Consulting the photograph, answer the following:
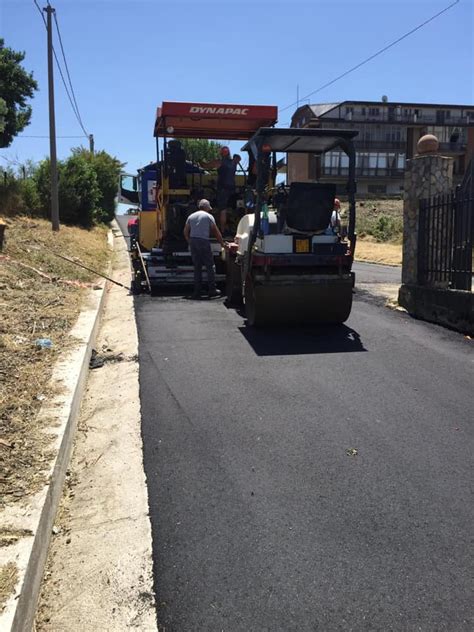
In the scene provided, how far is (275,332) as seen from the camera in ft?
26.9

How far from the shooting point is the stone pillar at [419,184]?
989 centimetres

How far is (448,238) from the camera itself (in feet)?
30.6

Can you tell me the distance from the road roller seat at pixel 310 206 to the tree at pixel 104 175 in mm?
20792

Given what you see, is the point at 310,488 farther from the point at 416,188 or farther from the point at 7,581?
the point at 416,188

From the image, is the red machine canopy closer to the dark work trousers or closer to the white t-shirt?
the white t-shirt

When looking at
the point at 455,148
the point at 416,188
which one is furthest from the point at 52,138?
the point at 455,148

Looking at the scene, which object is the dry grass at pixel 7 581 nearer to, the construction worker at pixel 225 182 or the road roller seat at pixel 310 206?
the road roller seat at pixel 310 206

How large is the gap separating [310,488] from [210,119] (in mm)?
9359

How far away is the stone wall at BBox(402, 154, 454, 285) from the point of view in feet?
32.4

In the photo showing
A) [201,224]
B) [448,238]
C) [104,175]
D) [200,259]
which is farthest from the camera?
[104,175]

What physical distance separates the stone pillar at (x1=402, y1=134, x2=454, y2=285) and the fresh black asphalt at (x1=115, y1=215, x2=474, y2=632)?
3.43 meters

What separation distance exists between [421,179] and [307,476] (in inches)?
297

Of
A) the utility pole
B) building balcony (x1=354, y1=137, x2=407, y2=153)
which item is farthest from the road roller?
building balcony (x1=354, y1=137, x2=407, y2=153)

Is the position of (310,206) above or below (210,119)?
below
